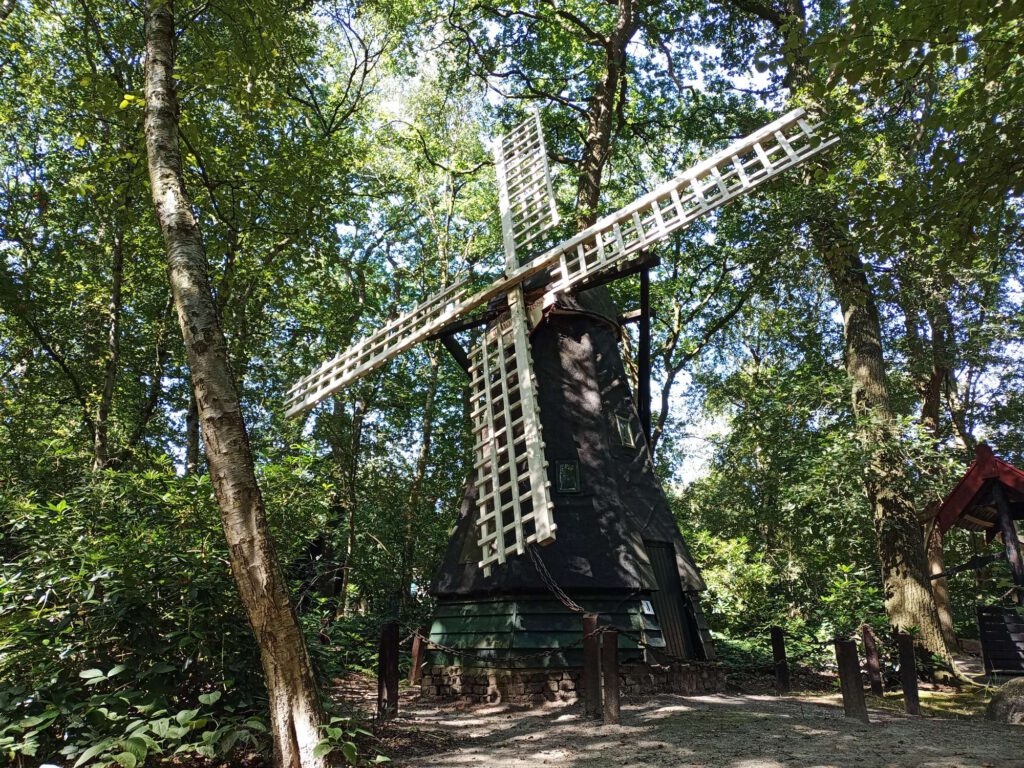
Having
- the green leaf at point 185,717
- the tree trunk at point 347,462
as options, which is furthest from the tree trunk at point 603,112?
the green leaf at point 185,717

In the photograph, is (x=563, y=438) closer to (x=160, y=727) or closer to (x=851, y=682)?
(x=851, y=682)

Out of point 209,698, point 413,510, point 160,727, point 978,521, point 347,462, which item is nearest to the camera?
point 160,727

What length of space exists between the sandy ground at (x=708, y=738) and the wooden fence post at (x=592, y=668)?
0.21 meters

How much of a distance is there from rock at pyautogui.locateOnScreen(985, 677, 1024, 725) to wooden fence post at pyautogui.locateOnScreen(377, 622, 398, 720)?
6.44m

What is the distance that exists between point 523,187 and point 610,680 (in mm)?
7921

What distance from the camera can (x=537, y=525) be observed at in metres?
Answer: 6.83

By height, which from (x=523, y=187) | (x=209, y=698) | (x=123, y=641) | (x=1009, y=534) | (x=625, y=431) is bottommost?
(x=209, y=698)

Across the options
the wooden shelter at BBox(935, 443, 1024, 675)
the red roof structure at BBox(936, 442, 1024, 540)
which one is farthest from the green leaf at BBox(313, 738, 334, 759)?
the red roof structure at BBox(936, 442, 1024, 540)

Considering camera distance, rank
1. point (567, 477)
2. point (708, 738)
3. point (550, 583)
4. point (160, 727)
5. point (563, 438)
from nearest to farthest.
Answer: point (160, 727)
point (708, 738)
point (550, 583)
point (567, 477)
point (563, 438)

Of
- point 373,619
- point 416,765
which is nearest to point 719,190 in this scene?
point 416,765

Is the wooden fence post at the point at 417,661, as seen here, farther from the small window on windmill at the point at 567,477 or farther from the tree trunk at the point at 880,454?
the tree trunk at the point at 880,454

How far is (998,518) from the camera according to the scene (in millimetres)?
8961

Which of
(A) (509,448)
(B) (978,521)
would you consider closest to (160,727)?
(A) (509,448)

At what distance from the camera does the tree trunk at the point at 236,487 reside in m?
4.16
